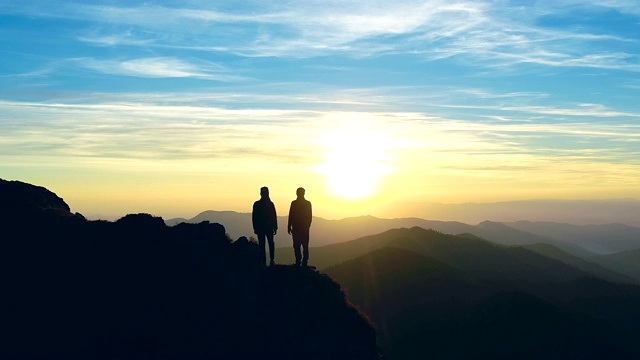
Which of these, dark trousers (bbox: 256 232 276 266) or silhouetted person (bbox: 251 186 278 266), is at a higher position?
silhouetted person (bbox: 251 186 278 266)

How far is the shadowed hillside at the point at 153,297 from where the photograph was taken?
17.6 m

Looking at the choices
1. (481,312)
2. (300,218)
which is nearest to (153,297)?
(300,218)

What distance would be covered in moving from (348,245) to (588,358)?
9635cm

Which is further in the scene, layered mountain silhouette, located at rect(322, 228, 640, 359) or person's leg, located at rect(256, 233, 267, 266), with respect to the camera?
layered mountain silhouette, located at rect(322, 228, 640, 359)

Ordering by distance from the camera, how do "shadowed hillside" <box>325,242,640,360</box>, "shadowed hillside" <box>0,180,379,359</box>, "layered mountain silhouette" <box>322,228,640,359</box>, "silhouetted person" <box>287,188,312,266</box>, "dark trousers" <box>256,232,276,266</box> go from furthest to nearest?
"layered mountain silhouette" <box>322,228,640,359</box> → "shadowed hillside" <box>325,242,640,360</box> → "silhouetted person" <box>287,188,312,266</box> → "dark trousers" <box>256,232,276,266</box> → "shadowed hillside" <box>0,180,379,359</box>

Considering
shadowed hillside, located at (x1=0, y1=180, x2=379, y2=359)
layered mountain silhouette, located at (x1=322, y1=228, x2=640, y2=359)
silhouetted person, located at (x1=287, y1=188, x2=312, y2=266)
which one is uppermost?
silhouetted person, located at (x1=287, y1=188, x2=312, y2=266)

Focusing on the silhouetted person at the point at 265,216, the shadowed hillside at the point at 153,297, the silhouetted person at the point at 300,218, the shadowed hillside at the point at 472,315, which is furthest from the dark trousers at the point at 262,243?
the shadowed hillside at the point at 472,315

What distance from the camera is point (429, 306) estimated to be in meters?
76.1

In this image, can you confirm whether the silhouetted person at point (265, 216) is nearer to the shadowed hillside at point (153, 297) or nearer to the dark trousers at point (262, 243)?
the dark trousers at point (262, 243)

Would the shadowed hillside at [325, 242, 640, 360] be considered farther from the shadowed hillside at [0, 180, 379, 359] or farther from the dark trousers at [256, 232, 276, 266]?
the shadowed hillside at [0, 180, 379, 359]

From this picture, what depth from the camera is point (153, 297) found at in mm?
19281

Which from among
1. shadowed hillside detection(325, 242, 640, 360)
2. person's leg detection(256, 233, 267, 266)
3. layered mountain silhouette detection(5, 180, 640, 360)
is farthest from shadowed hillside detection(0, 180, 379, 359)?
shadowed hillside detection(325, 242, 640, 360)

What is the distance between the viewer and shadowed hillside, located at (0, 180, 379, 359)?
57.8 ft

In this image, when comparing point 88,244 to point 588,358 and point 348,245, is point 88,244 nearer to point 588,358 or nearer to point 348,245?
point 588,358
